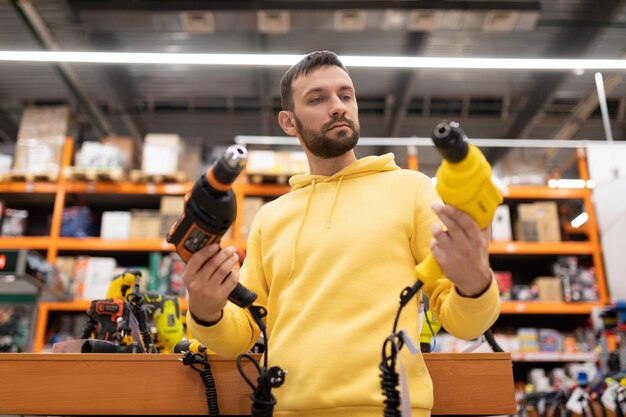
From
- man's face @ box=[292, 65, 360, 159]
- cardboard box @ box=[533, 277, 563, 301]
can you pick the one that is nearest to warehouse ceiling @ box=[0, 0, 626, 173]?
cardboard box @ box=[533, 277, 563, 301]

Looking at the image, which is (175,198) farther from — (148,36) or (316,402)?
(316,402)

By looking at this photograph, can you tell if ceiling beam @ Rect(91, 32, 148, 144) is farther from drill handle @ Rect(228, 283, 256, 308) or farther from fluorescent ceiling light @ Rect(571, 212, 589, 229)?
drill handle @ Rect(228, 283, 256, 308)

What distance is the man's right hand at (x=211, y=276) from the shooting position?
1.10 metres

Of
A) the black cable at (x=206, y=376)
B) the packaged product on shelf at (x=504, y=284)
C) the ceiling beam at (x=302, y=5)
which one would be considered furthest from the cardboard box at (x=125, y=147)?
the black cable at (x=206, y=376)

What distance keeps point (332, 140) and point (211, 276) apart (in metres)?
0.51

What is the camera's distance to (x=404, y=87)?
6.97 metres

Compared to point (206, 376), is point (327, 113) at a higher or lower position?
higher

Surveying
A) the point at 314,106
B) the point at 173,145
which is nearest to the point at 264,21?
the point at 173,145

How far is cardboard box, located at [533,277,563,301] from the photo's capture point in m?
5.16

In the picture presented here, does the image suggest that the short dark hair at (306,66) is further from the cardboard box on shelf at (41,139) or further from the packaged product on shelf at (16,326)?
the cardboard box on shelf at (41,139)

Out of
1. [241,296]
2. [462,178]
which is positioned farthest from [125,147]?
[462,178]

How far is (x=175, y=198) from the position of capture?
5.46m

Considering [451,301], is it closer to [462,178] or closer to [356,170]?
[462,178]

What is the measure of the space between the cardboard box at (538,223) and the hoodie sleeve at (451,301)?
14.2 feet
